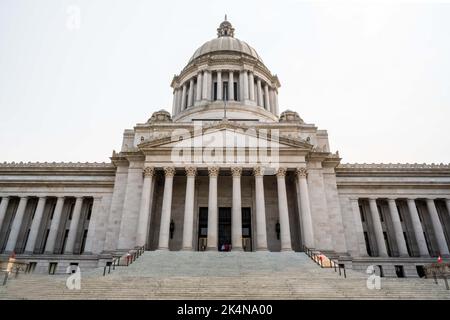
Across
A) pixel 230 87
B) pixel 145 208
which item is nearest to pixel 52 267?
pixel 145 208

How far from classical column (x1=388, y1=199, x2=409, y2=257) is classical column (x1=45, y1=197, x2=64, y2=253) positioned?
34.8 m

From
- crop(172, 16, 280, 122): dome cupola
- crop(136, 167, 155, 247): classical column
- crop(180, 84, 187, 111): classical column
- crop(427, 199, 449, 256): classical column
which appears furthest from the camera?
crop(180, 84, 187, 111): classical column

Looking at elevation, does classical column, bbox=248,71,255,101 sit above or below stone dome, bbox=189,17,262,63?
below

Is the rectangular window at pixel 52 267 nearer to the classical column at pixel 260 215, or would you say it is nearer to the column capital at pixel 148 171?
the column capital at pixel 148 171

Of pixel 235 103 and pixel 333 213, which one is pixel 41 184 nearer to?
pixel 235 103

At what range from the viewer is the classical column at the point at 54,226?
32.3 meters

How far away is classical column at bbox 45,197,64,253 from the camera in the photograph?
1272 inches

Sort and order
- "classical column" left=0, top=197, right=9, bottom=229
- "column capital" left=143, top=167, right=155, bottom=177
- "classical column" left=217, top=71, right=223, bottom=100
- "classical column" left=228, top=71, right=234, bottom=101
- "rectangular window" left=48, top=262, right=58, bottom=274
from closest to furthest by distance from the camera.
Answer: "column capital" left=143, top=167, right=155, bottom=177
"rectangular window" left=48, top=262, right=58, bottom=274
"classical column" left=0, top=197, right=9, bottom=229
"classical column" left=228, top=71, right=234, bottom=101
"classical column" left=217, top=71, right=223, bottom=100

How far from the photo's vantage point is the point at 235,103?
43969mm

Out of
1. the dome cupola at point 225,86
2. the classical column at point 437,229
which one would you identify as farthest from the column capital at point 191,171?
the classical column at point 437,229

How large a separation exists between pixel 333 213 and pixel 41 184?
31213 millimetres

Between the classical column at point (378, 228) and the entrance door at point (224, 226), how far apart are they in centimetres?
1514

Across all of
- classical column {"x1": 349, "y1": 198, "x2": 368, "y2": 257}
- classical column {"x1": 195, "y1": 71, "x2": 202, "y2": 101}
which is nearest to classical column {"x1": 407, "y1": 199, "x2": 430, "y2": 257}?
classical column {"x1": 349, "y1": 198, "x2": 368, "y2": 257}

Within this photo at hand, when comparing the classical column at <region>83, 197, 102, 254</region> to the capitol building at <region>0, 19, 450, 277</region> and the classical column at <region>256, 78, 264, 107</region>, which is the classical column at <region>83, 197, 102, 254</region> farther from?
the classical column at <region>256, 78, 264, 107</region>
